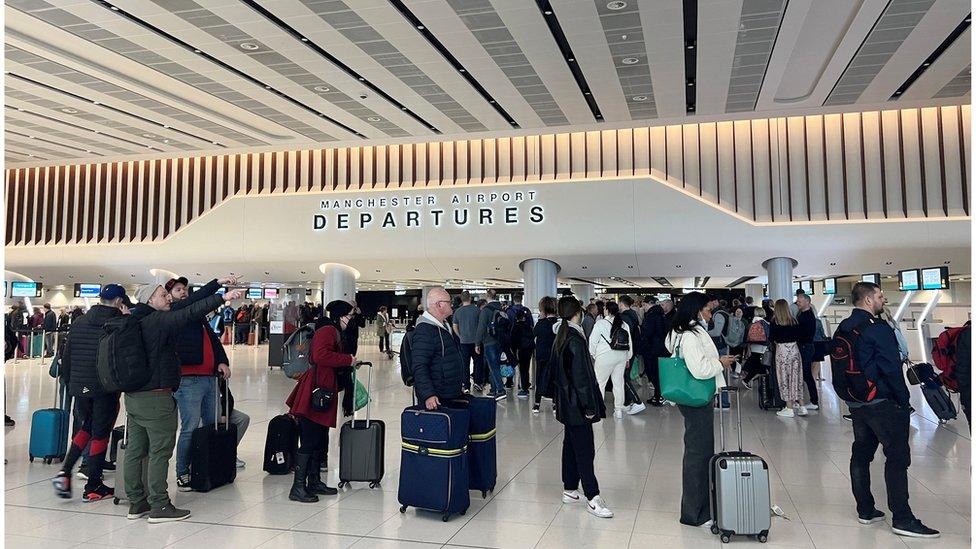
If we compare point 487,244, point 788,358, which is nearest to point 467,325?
point 788,358

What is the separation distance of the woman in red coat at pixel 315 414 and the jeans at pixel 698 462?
2.36 metres

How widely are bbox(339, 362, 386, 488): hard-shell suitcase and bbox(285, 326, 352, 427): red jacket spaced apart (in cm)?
18

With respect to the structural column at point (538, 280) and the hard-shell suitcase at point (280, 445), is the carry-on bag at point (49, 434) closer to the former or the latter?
the hard-shell suitcase at point (280, 445)

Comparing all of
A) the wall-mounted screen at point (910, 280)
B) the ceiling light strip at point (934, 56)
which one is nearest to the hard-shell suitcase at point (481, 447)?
the ceiling light strip at point (934, 56)

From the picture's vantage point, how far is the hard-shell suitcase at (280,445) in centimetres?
532

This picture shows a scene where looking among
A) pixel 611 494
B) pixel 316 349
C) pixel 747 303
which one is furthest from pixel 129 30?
pixel 747 303

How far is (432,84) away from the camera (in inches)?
516

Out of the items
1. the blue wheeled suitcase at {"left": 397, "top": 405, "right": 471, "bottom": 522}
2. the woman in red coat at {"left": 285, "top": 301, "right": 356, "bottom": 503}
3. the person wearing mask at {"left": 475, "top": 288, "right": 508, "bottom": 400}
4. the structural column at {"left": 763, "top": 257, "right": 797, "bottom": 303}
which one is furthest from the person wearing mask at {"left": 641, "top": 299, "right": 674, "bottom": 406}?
the structural column at {"left": 763, "top": 257, "right": 797, "bottom": 303}

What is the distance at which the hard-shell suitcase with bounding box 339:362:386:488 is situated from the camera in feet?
16.2

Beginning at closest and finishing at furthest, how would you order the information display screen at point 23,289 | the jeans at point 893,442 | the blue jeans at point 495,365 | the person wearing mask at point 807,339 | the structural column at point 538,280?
the jeans at point 893,442 < the person wearing mask at point 807,339 < the blue jeans at point 495,365 < the structural column at point 538,280 < the information display screen at point 23,289

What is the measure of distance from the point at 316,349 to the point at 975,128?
4015 millimetres

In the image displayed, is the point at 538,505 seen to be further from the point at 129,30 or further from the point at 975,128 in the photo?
the point at 129,30

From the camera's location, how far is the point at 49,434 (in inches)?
228

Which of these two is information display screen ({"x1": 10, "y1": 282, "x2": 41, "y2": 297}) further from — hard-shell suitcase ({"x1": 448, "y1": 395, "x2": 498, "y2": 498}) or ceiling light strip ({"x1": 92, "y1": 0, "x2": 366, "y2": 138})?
hard-shell suitcase ({"x1": 448, "y1": 395, "x2": 498, "y2": 498})
